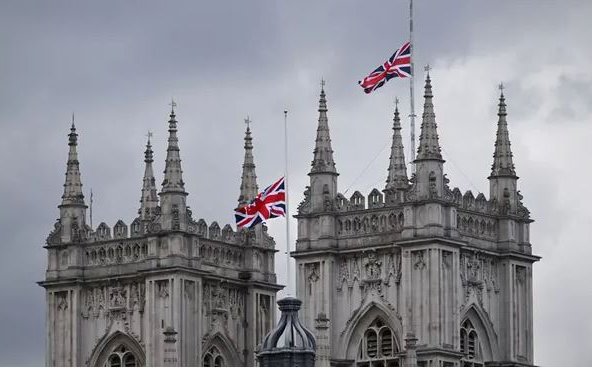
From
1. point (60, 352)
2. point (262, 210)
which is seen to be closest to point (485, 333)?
point (262, 210)

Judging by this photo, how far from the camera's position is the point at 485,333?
16250 cm

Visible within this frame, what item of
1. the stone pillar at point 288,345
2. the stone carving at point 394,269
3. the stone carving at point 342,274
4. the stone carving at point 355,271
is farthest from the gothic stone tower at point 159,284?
the stone pillar at point 288,345

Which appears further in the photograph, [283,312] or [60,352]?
[60,352]

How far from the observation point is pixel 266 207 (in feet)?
535

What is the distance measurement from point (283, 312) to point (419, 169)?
52.1ft

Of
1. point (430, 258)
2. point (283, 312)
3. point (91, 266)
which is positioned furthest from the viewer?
point (91, 266)

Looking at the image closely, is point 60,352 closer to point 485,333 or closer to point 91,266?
point 91,266

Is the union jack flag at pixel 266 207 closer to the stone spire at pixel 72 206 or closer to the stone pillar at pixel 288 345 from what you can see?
the stone spire at pixel 72 206

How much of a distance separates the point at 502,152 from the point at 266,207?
1371 cm

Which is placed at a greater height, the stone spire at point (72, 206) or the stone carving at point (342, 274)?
the stone spire at point (72, 206)

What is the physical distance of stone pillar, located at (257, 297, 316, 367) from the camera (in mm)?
144250

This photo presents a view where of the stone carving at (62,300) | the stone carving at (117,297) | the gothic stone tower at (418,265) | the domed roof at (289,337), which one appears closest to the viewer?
the domed roof at (289,337)

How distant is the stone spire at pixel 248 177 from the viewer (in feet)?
560

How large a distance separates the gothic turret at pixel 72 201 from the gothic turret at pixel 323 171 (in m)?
14.1
